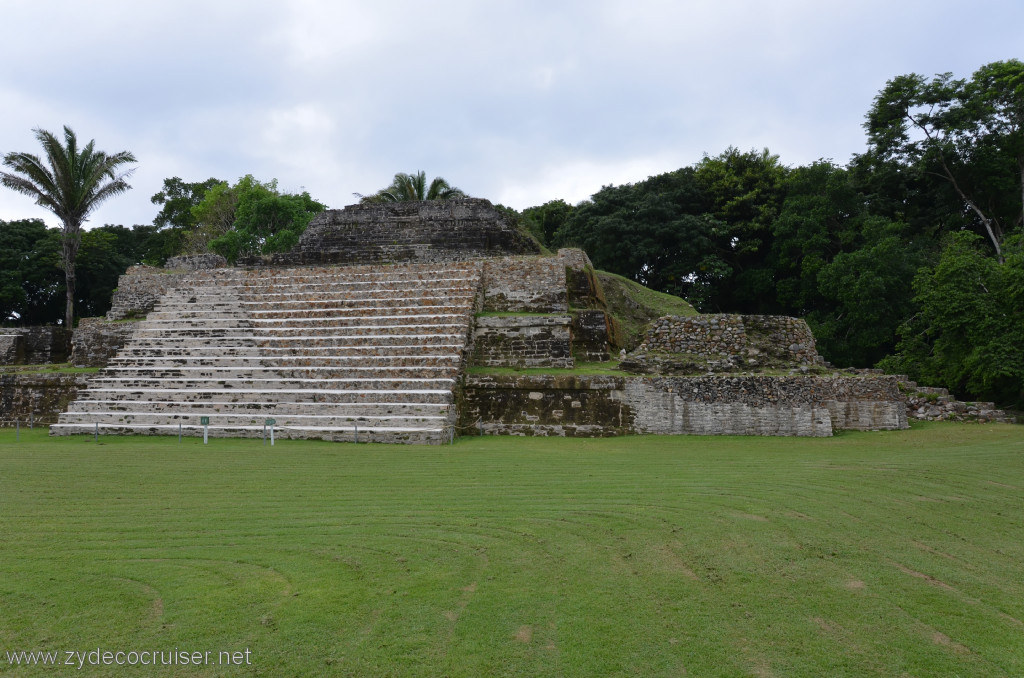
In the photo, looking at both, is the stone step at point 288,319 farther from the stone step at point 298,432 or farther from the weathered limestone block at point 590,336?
the stone step at point 298,432

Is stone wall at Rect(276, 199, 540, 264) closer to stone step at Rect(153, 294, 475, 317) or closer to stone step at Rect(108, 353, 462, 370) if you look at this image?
stone step at Rect(153, 294, 475, 317)

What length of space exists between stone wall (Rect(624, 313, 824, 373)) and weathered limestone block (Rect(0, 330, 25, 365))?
48.4 feet

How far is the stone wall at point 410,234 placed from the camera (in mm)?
15656

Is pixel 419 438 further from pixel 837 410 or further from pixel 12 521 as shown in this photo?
pixel 837 410

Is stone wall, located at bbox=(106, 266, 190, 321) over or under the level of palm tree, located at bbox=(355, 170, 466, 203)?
→ under

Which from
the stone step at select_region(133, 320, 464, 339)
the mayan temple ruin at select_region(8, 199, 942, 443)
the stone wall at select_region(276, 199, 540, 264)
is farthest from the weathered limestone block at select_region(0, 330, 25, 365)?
the stone wall at select_region(276, 199, 540, 264)

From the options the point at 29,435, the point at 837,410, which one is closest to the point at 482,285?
the point at 837,410

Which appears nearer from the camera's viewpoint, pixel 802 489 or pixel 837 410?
pixel 802 489

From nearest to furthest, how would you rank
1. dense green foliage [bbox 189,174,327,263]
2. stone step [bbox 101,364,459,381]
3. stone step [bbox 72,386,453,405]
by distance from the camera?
stone step [bbox 72,386,453,405]
stone step [bbox 101,364,459,381]
dense green foliage [bbox 189,174,327,263]

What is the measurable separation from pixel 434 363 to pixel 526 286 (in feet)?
10.7

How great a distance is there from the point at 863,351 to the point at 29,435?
2012 centimetres

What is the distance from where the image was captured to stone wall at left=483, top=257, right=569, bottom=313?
Answer: 1223cm

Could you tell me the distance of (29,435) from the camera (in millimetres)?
9664

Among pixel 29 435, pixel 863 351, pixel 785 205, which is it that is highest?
pixel 785 205
